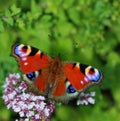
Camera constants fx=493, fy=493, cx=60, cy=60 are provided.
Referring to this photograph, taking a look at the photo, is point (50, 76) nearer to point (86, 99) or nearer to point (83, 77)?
point (83, 77)

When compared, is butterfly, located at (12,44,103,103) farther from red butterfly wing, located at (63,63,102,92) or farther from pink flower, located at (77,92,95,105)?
pink flower, located at (77,92,95,105)

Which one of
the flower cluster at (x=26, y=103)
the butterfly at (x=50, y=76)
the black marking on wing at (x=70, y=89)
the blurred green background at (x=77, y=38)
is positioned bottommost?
the blurred green background at (x=77, y=38)

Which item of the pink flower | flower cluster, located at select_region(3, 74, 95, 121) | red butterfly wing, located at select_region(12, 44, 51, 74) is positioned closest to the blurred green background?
the pink flower

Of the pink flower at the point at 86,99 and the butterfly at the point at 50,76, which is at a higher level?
the butterfly at the point at 50,76

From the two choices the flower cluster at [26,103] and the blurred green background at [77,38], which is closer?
the flower cluster at [26,103]

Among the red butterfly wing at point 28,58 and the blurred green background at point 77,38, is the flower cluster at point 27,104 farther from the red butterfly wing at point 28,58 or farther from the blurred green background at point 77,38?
the blurred green background at point 77,38

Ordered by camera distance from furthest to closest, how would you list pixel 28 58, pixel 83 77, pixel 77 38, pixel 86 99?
pixel 77 38, pixel 86 99, pixel 28 58, pixel 83 77

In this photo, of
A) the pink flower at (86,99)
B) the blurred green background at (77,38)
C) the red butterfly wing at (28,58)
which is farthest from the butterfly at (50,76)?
the blurred green background at (77,38)

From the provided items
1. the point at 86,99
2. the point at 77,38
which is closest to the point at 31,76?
the point at 86,99
